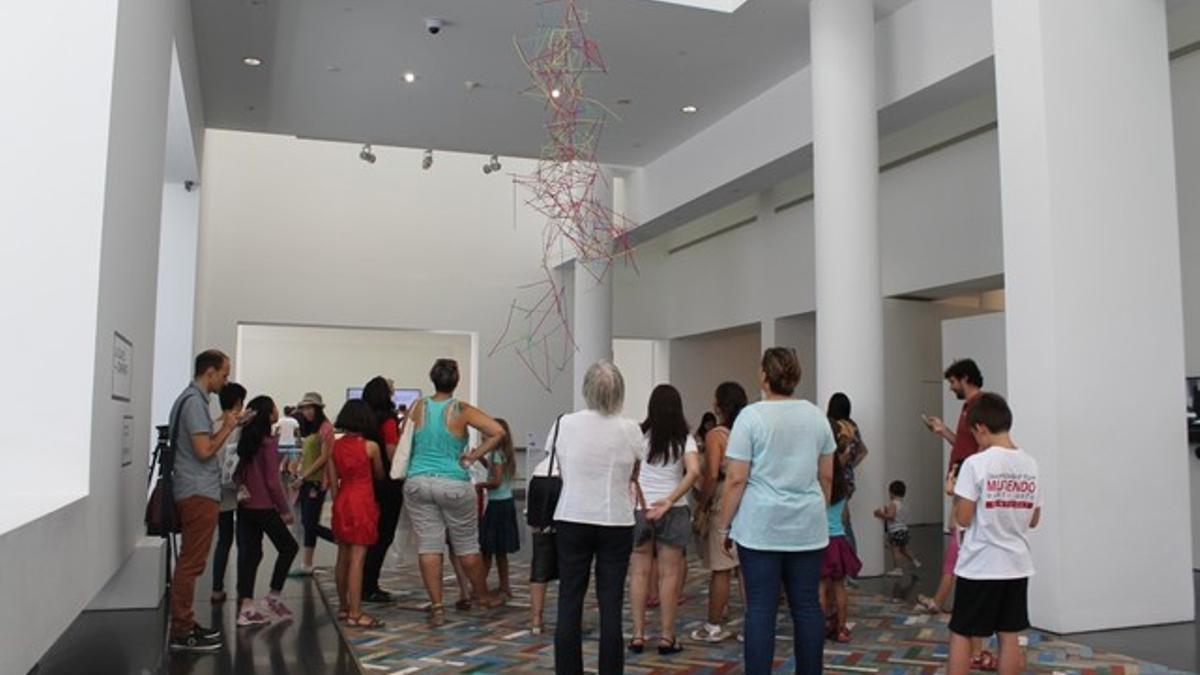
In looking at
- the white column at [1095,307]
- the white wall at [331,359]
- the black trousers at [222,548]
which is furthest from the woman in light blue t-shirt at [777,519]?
the white wall at [331,359]

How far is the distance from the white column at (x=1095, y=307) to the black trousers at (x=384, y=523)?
364 centimetres

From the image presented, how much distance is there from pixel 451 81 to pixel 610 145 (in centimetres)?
273

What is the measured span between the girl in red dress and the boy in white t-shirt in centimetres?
313

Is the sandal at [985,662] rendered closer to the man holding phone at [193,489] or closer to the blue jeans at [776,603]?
the blue jeans at [776,603]

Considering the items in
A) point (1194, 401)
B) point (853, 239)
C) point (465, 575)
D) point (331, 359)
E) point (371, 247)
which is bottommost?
point (465, 575)

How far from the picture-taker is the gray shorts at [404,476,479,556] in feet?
16.9

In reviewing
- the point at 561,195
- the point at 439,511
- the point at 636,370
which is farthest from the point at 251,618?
the point at 636,370

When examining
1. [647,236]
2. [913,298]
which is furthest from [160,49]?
[647,236]

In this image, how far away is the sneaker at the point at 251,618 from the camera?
5.11 m

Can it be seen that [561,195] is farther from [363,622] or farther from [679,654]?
[679,654]

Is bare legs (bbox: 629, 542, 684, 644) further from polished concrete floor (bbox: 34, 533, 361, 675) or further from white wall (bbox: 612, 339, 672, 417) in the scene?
white wall (bbox: 612, 339, 672, 417)

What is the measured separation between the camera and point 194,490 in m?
4.52

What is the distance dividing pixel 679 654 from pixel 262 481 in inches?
99.1

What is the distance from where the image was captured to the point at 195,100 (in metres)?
8.26
